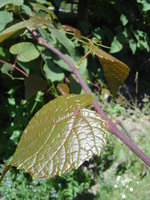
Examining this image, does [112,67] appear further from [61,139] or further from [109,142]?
[109,142]

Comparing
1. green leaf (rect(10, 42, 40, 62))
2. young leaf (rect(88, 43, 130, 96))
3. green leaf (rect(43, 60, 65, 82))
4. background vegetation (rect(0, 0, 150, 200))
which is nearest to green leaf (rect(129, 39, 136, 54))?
background vegetation (rect(0, 0, 150, 200))

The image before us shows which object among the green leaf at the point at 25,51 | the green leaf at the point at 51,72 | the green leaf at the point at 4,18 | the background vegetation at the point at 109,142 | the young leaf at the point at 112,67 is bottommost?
the background vegetation at the point at 109,142

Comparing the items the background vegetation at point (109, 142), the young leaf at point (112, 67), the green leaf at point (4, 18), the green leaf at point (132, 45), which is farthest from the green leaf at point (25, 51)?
the green leaf at point (132, 45)

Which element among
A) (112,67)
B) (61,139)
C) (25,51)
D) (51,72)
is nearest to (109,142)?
(51,72)

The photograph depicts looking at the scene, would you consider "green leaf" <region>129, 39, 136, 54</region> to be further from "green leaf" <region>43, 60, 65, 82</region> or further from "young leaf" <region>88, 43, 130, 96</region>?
"young leaf" <region>88, 43, 130, 96</region>

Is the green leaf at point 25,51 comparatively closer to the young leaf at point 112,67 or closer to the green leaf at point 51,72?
the green leaf at point 51,72
